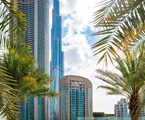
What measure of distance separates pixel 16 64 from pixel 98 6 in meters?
11.4

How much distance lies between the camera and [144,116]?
53.6ft

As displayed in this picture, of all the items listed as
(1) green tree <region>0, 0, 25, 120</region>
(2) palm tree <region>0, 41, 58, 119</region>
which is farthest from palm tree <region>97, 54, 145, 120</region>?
(1) green tree <region>0, 0, 25, 120</region>

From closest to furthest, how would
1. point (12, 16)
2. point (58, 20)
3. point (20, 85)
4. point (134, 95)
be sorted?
point (12, 16) < point (134, 95) < point (20, 85) < point (58, 20)

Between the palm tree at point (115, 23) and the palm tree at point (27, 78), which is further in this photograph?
the palm tree at point (27, 78)

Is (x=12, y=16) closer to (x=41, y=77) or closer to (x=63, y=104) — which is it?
(x=41, y=77)

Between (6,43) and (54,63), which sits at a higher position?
(54,63)

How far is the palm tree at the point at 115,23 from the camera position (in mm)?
4230

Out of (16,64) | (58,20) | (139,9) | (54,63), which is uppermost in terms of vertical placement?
(58,20)

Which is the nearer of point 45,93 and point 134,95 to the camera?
point 134,95

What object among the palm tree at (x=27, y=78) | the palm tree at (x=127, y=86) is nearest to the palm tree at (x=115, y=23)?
the palm tree at (x=27, y=78)

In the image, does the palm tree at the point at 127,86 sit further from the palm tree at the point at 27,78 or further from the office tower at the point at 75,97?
the office tower at the point at 75,97

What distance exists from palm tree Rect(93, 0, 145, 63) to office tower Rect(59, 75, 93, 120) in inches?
1220

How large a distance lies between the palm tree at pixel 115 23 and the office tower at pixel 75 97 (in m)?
31.0

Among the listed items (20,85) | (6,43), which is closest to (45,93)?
(20,85)
